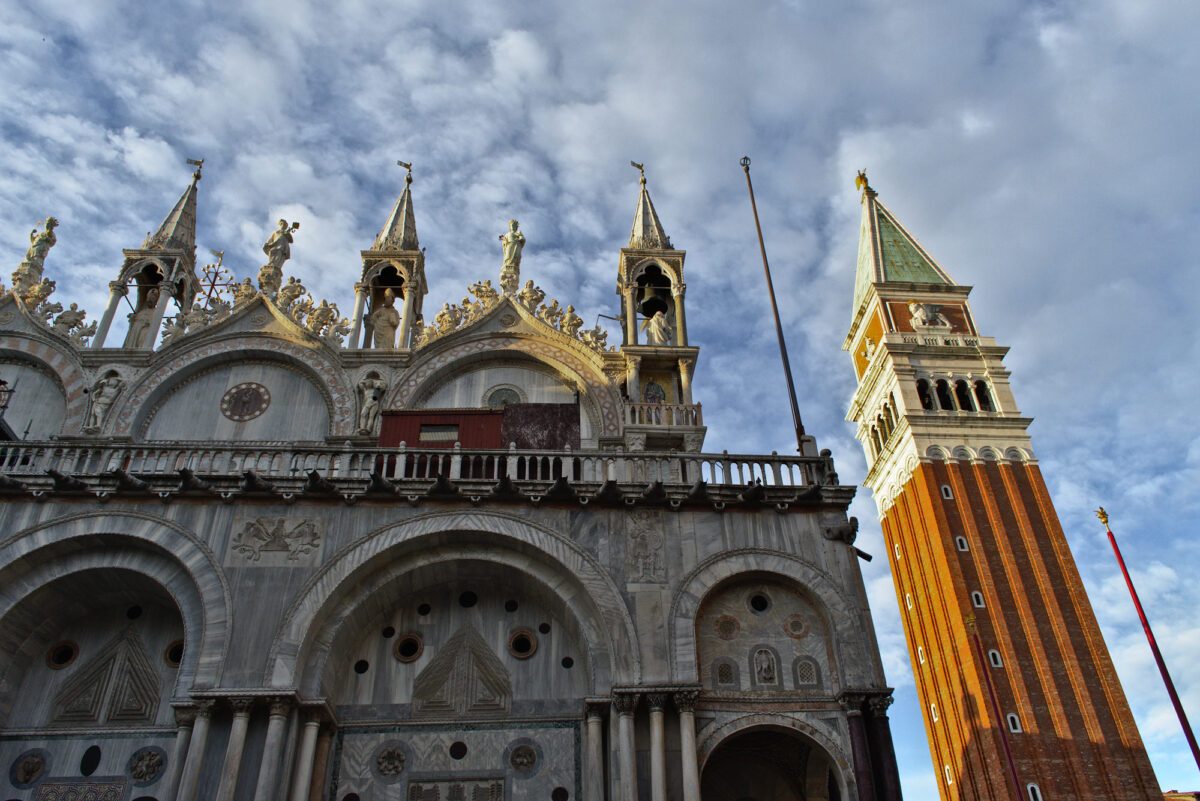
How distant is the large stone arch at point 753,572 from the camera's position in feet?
52.7

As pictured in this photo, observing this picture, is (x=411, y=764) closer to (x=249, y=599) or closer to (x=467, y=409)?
(x=249, y=599)

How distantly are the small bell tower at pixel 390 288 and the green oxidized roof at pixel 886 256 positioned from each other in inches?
1522

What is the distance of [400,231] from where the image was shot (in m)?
26.8

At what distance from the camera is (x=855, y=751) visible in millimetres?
15359

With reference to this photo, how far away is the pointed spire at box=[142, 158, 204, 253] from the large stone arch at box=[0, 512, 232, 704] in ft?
37.1

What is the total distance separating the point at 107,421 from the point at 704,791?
55.4 feet

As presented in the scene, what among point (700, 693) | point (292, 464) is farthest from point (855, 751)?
point (292, 464)

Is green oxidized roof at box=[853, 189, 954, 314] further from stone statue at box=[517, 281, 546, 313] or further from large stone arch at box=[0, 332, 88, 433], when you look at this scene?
large stone arch at box=[0, 332, 88, 433]

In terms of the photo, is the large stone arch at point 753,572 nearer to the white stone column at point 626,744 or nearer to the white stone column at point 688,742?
the white stone column at point 688,742

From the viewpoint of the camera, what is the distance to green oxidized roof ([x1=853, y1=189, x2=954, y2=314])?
57531mm

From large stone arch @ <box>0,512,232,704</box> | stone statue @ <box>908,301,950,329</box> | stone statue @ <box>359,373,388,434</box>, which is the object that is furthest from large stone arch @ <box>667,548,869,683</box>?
stone statue @ <box>908,301,950,329</box>

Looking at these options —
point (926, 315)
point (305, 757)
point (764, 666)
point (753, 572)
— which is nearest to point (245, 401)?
point (305, 757)

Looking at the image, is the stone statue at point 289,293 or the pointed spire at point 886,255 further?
the pointed spire at point 886,255

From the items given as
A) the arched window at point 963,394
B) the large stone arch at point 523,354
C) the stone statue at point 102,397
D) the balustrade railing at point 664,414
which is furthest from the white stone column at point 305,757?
the arched window at point 963,394
